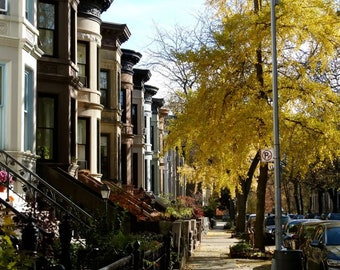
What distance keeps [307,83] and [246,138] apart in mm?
2836

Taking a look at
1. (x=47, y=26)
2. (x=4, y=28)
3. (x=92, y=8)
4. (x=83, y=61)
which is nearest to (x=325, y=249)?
(x=4, y=28)

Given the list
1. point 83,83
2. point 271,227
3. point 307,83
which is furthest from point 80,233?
point 271,227

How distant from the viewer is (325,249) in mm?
14805

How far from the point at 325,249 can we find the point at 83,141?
46.4ft

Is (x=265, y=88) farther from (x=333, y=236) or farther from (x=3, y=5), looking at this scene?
(x=3, y=5)

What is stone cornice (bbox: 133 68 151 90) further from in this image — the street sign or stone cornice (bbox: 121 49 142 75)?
the street sign

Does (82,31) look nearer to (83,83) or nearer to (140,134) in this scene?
(83,83)

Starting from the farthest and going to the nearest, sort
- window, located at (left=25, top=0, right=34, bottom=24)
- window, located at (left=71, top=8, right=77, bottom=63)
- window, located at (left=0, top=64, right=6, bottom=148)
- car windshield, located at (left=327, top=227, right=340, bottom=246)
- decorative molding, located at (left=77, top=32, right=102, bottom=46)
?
decorative molding, located at (left=77, top=32, right=102, bottom=46) → window, located at (left=71, top=8, right=77, bottom=63) → window, located at (left=25, top=0, right=34, bottom=24) → window, located at (left=0, top=64, right=6, bottom=148) → car windshield, located at (left=327, top=227, right=340, bottom=246)

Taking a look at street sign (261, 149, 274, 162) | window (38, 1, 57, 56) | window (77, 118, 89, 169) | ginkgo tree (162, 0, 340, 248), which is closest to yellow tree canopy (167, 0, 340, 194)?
ginkgo tree (162, 0, 340, 248)

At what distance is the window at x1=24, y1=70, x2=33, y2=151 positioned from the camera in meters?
17.7

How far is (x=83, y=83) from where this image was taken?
86.9ft

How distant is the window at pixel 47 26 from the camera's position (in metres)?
21.8

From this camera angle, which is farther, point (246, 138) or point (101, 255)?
point (246, 138)

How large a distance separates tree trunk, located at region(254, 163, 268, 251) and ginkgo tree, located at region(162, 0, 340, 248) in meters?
→ 2.33
